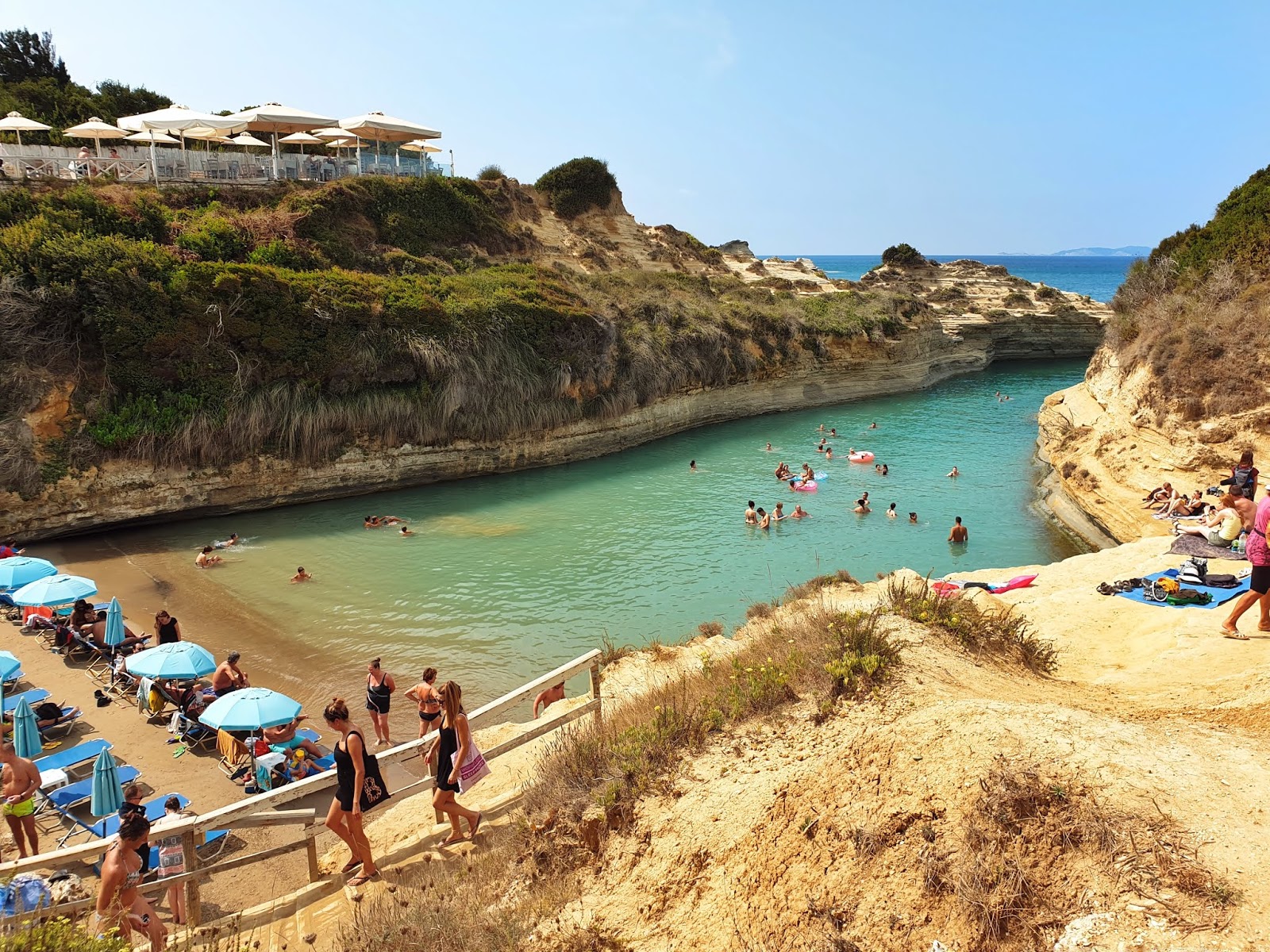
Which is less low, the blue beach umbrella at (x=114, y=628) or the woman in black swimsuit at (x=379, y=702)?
the blue beach umbrella at (x=114, y=628)

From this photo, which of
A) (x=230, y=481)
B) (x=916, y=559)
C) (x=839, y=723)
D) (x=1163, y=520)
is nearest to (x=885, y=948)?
(x=839, y=723)

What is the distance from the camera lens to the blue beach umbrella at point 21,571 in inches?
538

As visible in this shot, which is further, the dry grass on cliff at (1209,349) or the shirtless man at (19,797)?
the dry grass on cliff at (1209,349)

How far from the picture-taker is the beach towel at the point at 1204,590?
10.8 meters

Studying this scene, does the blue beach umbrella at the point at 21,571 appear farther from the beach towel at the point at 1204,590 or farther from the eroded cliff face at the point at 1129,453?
the eroded cliff face at the point at 1129,453

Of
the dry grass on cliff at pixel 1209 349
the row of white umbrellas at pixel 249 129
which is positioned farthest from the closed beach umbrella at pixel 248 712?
the row of white umbrellas at pixel 249 129

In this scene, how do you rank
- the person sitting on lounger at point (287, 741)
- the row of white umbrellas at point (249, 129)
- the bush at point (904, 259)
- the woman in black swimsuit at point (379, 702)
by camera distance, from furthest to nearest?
the bush at point (904, 259), the row of white umbrellas at point (249, 129), the woman in black swimsuit at point (379, 702), the person sitting on lounger at point (287, 741)

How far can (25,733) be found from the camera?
8.62 meters

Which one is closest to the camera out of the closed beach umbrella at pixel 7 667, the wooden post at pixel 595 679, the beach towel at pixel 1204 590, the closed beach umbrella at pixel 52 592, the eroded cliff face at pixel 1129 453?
the wooden post at pixel 595 679

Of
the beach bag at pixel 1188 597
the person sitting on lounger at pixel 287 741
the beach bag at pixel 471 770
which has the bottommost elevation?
the person sitting on lounger at pixel 287 741

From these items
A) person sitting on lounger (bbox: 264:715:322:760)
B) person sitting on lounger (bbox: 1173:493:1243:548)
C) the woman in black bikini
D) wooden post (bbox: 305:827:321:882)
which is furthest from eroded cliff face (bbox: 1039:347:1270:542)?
wooden post (bbox: 305:827:321:882)

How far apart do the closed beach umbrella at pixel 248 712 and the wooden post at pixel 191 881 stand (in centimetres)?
348

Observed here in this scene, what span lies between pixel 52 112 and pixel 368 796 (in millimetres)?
42262

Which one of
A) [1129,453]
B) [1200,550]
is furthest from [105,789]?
[1129,453]
